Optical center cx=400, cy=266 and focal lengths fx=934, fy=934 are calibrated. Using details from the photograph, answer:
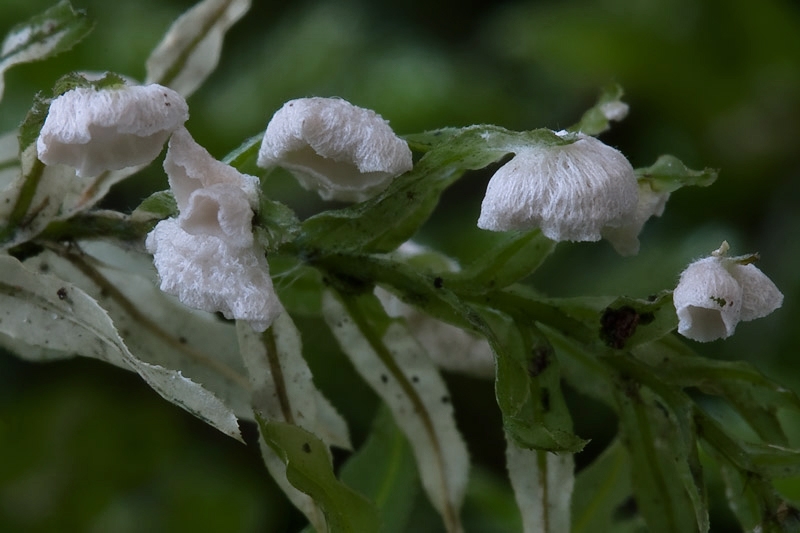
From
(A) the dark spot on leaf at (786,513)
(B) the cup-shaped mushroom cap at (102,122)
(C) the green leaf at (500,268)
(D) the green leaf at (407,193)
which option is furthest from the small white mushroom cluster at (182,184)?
(A) the dark spot on leaf at (786,513)

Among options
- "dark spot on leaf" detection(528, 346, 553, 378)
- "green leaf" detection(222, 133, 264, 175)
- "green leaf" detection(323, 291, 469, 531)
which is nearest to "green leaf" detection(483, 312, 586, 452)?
"dark spot on leaf" detection(528, 346, 553, 378)

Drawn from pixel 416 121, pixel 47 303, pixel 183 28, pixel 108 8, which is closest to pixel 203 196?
pixel 47 303

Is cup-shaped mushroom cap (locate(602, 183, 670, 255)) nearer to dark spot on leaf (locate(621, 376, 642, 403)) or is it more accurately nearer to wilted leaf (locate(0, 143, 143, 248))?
dark spot on leaf (locate(621, 376, 642, 403))

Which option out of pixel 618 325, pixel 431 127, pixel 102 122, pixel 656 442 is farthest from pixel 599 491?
pixel 431 127

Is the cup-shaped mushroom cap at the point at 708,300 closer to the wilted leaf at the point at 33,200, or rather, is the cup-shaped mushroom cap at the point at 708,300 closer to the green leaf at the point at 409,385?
the green leaf at the point at 409,385

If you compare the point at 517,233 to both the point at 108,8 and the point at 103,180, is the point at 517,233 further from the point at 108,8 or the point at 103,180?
the point at 108,8

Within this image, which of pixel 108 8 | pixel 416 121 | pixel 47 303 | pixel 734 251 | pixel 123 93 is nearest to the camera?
pixel 123 93
